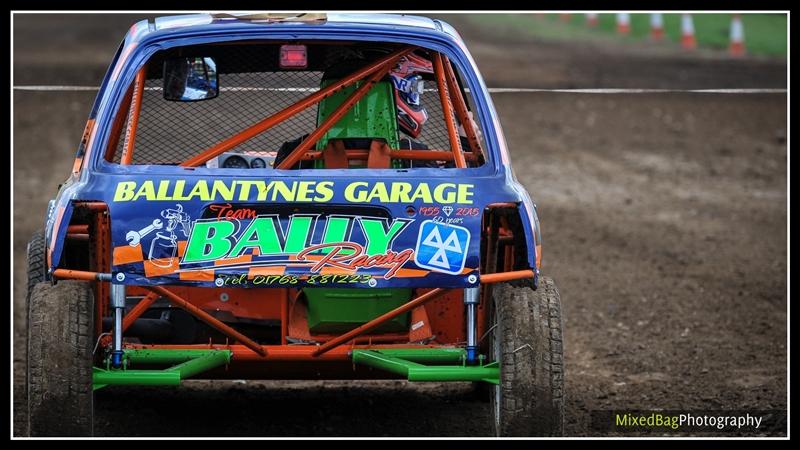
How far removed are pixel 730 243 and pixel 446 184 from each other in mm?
6379

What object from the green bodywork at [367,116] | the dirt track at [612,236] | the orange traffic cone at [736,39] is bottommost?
the dirt track at [612,236]

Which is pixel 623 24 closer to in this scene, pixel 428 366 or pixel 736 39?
pixel 736 39

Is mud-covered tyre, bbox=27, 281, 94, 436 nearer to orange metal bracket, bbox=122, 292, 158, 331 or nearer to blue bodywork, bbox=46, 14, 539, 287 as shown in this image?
blue bodywork, bbox=46, 14, 539, 287

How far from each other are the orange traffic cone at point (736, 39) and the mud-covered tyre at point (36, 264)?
16.3 meters

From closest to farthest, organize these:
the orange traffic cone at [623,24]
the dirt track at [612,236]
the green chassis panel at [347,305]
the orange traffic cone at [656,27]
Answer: the green chassis panel at [347,305], the dirt track at [612,236], the orange traffic cone at [656,27], the orange traffic cone at [623,24]

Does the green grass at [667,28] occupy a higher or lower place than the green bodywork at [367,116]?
higher

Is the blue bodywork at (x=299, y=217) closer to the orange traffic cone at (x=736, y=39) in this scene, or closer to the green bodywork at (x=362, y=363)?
the green bodywork at (x=362, y=363)

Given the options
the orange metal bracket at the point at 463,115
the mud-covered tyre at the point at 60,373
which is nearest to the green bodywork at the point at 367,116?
the orange metal bracket at the point at 463,115

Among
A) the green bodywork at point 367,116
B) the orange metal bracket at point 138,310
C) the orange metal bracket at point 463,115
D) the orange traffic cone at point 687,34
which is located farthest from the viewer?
the orange traffic cone at point 687,34

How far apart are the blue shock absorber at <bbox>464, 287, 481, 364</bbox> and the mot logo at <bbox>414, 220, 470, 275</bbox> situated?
0.21m

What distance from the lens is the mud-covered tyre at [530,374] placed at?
589cm

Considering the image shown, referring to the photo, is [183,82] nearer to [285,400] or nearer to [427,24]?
[427,24]

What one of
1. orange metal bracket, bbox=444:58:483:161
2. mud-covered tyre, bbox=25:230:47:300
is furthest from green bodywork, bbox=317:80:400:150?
mud-covered tyre, bbox=25:230:47:300

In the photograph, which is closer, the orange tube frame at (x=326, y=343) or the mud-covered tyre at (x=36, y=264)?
the orange tube frame at (x=326, y=343)
